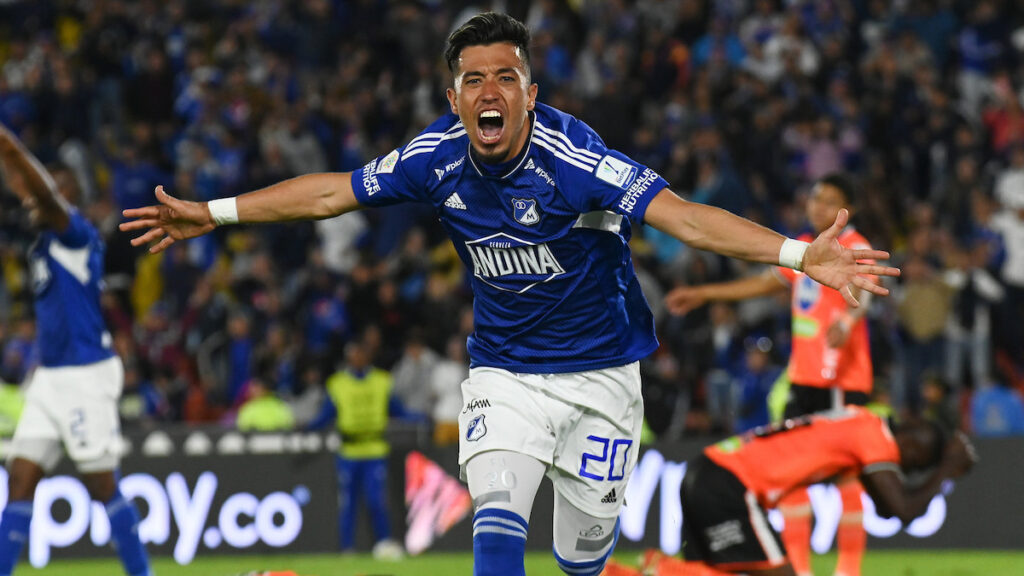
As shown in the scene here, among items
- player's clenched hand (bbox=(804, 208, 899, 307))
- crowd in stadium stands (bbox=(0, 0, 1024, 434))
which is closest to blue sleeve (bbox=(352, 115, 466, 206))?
player's clenched hand (bbox=(804, 208, 899, 307))

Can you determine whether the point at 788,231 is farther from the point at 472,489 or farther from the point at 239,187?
the point at 472,489

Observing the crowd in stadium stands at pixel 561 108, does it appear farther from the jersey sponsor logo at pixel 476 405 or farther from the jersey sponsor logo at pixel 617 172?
the jersey sponsor logo at pixel 617 172

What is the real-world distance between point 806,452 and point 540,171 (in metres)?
2.33

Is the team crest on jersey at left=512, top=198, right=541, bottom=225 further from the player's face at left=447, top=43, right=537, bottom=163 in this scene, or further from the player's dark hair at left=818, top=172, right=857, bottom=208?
the player's dark hair at left=818, top=172, right=857, bottom=208

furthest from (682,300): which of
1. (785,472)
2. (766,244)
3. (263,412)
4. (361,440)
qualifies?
(263,412)

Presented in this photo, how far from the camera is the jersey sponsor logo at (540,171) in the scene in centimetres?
538

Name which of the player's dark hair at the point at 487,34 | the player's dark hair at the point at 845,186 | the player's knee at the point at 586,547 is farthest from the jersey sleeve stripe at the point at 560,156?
the player's dark hair at the point at 845,186

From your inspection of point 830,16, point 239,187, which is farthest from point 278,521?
point 830,16

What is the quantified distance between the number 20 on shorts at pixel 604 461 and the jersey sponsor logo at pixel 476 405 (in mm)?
452

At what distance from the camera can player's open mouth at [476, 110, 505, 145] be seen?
5219mm

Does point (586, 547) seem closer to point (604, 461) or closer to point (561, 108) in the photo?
point (604, 461)

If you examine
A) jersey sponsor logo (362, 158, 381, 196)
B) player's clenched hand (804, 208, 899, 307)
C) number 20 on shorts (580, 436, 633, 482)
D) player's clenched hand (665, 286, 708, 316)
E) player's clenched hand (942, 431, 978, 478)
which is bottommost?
player's clenched hand (942, 431, 978, 478)

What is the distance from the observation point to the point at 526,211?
213 inches

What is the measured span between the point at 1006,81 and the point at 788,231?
3.22 metres
